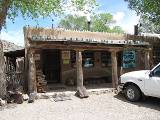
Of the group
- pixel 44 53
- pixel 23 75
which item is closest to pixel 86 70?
pixel 44 53

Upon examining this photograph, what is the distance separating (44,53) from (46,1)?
4253mm

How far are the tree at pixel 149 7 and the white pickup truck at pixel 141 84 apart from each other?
36.9 ft

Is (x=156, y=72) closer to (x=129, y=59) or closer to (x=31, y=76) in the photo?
(x=31, y=76)

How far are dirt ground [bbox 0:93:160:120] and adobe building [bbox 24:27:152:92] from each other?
6.42ft

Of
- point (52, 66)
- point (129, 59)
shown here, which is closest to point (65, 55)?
point (52, 66)

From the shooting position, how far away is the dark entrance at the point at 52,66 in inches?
800

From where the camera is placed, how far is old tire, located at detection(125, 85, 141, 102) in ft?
46.1

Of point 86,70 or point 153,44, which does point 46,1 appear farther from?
point 153,44

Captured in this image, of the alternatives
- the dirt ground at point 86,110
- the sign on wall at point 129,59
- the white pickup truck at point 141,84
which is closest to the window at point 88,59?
the sign on wall at point 129,59

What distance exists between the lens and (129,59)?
2216cm

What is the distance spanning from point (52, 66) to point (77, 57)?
4276mm

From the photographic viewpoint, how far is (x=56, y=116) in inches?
468

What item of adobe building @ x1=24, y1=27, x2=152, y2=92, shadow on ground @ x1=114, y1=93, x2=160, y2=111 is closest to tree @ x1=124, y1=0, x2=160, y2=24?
adobe building @ x1=24, y1=27, x2=152, y2=92

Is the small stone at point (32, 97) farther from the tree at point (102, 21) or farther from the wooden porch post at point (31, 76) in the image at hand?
the tree at point (102, 21)
